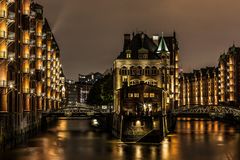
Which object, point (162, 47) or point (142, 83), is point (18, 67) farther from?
point (162, 47)

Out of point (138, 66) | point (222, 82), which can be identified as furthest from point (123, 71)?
point (222, 82)

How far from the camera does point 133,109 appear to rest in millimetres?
77188

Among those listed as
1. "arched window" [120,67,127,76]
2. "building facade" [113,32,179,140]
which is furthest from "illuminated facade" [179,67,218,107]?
"arched window" [120,67,127,76]

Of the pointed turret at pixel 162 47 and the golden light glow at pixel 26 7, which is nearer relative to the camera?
the golden light glow at pixel 26 7

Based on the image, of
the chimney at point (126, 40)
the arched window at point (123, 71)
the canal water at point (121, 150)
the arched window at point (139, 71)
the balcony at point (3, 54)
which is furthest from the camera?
the chimney at point (126, 40)

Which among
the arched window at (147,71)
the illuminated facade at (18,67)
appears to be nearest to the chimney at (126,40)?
the arched window at (147,71)

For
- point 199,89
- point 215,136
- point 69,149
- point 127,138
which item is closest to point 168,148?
point 127,138

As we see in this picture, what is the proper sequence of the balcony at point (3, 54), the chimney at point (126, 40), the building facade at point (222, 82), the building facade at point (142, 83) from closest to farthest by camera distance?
the balcony at point (3, 54) < the building facade at point (142, 83) < the chimney at point (126, 40) < the building facade at point (222, 82)

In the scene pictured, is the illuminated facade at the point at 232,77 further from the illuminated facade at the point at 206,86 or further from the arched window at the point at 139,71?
the arched window at the point at 139,71

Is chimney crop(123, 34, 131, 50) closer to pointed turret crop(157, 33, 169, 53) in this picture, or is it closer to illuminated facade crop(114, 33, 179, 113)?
illuminated facade crop(114, 33, 179, 113)

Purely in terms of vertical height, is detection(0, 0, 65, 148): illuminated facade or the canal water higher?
detection(0, 0, 65, 148): illuminated facade

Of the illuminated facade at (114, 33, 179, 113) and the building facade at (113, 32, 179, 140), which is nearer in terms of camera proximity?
the building facade at (113, 32, 179, 140)

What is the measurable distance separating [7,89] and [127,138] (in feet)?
70.6

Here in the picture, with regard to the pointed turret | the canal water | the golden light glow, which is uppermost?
the golden light glow
